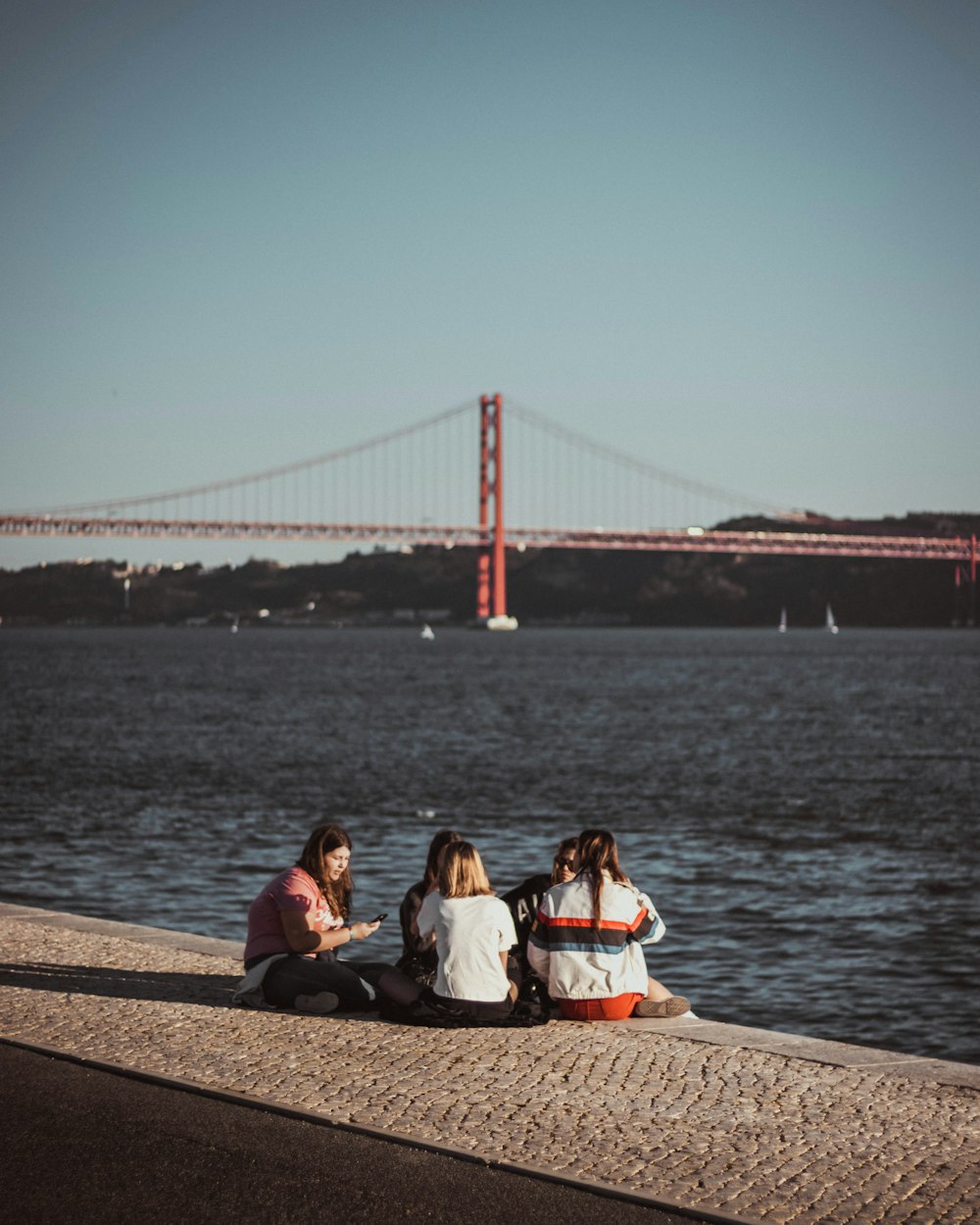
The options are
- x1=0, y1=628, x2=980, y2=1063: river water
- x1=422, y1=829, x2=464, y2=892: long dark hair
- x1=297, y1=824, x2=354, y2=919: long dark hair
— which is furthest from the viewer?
x1=0, y1=628, x2=980, y2=1063: river water

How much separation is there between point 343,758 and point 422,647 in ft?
257

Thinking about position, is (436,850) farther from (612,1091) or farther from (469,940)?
(612,1091)

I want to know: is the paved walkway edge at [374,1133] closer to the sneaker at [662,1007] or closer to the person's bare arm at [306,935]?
the person's bare arm at [306,935]

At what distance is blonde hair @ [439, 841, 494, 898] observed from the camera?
5980 mm

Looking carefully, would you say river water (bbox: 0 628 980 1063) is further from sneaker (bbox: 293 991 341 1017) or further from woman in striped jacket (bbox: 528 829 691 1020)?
sneaker (bbox: 293 991 341 1017)

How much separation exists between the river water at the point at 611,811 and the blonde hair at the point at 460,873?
337 cm

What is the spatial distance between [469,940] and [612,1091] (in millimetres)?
1030

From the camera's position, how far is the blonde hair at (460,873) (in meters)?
5.98

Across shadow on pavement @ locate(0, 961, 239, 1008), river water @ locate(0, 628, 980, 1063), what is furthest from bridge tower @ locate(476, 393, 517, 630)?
shadow on pavement @ locate(0, 961, 239, 1008)

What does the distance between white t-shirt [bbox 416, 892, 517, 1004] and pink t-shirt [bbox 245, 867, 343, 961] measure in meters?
0.61

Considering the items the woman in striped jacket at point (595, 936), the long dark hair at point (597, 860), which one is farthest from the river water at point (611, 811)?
the long dark hair at point (597, 860)

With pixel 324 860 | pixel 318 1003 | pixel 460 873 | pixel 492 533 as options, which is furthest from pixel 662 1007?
pixel 492 533

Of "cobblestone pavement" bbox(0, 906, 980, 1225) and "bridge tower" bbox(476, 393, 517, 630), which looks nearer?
"cobblestone pavement" bbox(0, 906, 980, 1225)

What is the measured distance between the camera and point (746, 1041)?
583 centimetres
